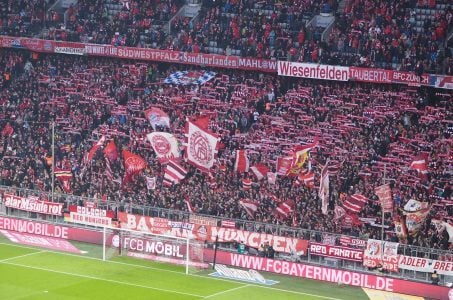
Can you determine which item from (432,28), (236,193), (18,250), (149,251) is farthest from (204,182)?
(432,28)

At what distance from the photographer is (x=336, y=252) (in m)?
43.1

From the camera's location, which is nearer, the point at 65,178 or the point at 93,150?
the point at 65,178

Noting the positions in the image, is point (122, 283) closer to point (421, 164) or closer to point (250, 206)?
point (250, 206)

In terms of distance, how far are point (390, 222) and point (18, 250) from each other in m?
16.9

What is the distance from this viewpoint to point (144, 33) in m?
57.6

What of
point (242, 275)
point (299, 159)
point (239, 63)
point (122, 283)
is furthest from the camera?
point (239, 63)

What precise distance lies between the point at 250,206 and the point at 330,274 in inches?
279

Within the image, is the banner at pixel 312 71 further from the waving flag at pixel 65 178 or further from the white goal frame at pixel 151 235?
the waving flag at pixel 65 178

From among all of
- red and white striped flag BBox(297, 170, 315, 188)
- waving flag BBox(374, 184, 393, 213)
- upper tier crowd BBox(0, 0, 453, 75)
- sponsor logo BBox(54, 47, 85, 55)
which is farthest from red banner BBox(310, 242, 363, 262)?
sponsor logo BBox(54, 47, 85, 55)

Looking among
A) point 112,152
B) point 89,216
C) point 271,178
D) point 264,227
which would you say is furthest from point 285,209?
point 112,152

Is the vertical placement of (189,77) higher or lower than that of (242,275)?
higher

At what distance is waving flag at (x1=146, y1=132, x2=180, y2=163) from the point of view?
5134cm

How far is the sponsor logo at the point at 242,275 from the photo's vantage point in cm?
4253

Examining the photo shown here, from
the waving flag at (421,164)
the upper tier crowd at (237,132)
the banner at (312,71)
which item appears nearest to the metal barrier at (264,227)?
the upper tier crowd at (237,132)
